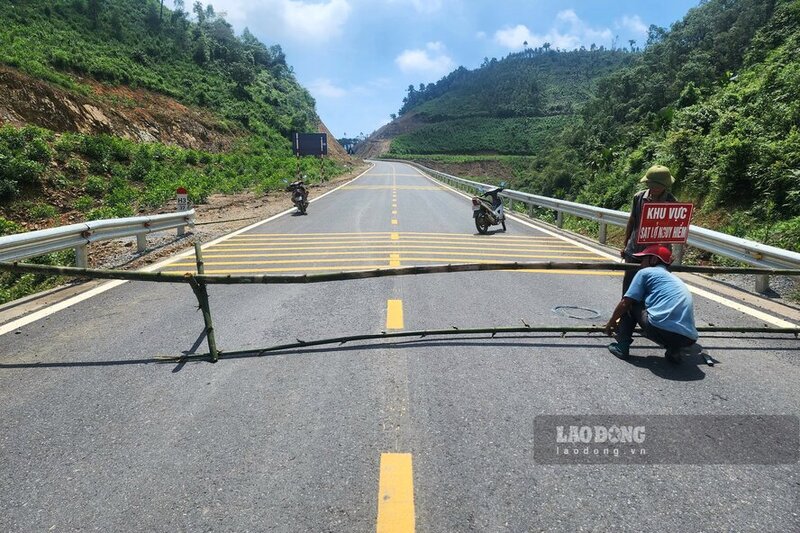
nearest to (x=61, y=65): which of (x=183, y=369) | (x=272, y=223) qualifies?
(x=272, y=223)

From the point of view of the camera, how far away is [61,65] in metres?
31.4

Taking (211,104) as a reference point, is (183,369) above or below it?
below

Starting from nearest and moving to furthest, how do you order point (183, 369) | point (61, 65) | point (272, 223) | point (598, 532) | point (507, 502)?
1. point (598, 532)
2. point (507, 502)
3. point (183, 369)
4. point (272, 223)
5. point (61, 65)

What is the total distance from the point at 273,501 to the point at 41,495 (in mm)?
1226

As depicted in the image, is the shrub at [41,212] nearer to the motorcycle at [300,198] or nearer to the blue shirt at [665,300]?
the motorcycle at [300,198]

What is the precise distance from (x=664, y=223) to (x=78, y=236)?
7.92 m

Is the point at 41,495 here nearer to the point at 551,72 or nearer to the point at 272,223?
the point at 272,223

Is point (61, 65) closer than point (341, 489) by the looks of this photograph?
No

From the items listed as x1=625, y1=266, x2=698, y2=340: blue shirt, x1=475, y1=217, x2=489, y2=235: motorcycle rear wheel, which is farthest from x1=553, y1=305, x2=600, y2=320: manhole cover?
x1=475, y1=217, x2=489, y2=235: motorcycle rear wheel

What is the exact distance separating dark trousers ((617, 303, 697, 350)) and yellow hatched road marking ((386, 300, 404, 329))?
2153 millimetres

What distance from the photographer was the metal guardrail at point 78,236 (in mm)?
6180

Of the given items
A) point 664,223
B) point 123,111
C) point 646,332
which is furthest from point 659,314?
point 123,111

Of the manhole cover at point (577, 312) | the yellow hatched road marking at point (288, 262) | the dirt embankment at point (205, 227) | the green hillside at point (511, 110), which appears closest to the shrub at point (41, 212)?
the dirt embankment at point (205, 227)

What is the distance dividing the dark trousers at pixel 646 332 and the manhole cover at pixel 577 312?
4.04 feet
